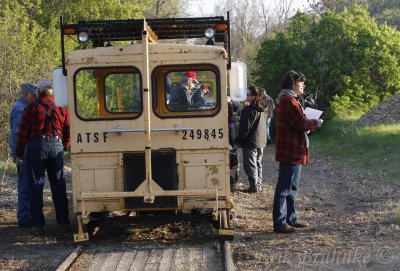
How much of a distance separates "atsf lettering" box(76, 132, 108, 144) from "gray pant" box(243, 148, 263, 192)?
4728 mm

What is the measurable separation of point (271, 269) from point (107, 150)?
2.63 metres

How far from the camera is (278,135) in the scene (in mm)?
9414

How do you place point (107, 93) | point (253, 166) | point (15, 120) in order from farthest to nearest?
1. point (253, 166)
2. point (15, 120)
3. point (107, 93)

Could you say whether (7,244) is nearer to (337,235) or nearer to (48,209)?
(48,209)

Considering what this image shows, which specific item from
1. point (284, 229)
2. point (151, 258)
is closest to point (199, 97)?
point (284, 229)

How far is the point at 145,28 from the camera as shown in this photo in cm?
874

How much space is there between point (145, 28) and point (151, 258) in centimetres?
272

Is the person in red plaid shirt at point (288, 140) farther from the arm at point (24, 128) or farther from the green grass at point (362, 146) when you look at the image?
the green grass at point (362, 146)

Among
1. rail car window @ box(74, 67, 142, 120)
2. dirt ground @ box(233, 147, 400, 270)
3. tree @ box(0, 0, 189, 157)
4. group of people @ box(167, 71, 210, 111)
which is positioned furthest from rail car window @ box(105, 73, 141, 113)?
tree @ box(0, 0, 189, 157)

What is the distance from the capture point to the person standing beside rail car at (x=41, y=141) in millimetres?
9797

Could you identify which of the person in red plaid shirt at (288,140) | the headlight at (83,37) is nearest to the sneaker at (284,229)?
the person in red plaid shirt at (288,140)

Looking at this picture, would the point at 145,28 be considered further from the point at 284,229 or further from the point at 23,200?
the point at 23,200

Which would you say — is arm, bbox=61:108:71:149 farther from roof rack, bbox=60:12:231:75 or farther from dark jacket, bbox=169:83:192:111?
dark jacket, bbox=169:83:192:111

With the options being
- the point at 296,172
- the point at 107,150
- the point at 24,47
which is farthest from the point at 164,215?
the point at 24,47
